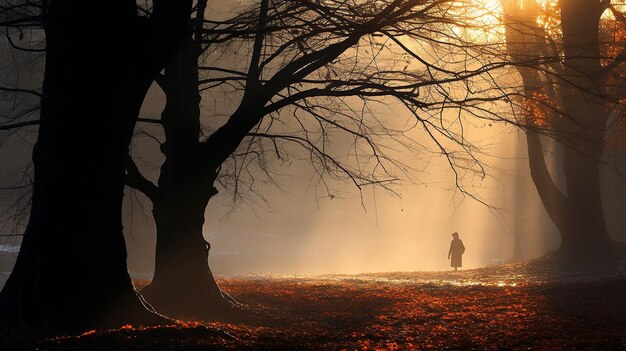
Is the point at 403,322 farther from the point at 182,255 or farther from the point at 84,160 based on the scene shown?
the point at 84,160

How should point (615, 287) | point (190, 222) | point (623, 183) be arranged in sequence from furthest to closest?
point (623, 183), point (615, 287), point (190, 222)

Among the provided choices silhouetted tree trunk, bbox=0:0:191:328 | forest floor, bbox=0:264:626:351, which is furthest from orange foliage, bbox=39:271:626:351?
silhouetted tree trunk, bbox=0:0:191:328

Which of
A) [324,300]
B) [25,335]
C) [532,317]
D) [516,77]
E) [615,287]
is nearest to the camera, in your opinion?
[25,335]

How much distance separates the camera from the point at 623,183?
40.7 meters

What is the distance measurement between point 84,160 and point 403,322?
5.83 meters

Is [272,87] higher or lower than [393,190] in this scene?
higher

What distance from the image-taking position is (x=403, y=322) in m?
11.2

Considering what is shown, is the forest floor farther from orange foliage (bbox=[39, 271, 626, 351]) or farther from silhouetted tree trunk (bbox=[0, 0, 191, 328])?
silhouetted tree trunk (bbox=[0, 0, 191, 328])

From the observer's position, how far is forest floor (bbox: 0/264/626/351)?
7.03m

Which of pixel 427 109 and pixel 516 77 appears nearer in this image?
pixel 427 109

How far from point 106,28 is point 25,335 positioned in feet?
11.7

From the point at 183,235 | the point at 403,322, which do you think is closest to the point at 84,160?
the point at 183,235

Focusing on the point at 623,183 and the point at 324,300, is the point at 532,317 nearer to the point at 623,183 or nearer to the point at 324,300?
the point at 324,300

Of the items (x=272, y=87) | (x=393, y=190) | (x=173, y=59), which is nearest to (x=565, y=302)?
(x=393, y=190)
